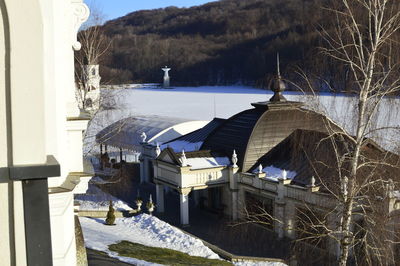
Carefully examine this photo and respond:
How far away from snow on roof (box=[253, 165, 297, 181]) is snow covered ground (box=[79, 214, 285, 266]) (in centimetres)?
461

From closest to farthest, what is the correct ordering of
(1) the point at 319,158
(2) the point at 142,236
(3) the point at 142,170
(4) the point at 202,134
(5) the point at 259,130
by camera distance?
(1) the point at 319,158
(2) the point at 142,236
(5) the point at 259,130
(4) the point at 202,134
(3) the point at 142,170

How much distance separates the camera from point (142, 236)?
17859 mm

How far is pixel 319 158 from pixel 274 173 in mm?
8481

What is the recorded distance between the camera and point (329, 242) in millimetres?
16688

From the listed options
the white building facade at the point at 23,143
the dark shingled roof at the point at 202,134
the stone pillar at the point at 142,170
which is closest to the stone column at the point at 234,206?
the dark shingled roof at the point at 202,134

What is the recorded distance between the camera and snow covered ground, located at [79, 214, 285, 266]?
15586 mm

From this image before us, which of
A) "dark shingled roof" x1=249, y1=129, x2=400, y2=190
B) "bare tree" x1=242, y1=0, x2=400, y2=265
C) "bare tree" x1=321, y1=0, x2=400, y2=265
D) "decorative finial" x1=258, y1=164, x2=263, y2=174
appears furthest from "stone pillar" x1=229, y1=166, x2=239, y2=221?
"bare tree" x1=321, y1=0, x2=400, y2=265

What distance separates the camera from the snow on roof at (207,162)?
22.2 metres

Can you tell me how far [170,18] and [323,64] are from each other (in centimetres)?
16348

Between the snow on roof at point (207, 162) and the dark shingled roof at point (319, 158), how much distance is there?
4.62ft

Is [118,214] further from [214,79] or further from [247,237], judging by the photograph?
[214,79]

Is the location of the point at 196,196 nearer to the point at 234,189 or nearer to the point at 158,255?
the point at 234,189

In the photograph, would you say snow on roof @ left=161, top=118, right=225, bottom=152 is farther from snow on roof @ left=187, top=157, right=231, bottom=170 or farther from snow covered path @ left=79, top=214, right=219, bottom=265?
snow covered path @ left=79, top=214, right=219, bottom=265

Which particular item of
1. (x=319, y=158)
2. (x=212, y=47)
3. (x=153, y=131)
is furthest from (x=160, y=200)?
(x=212, y=47)
